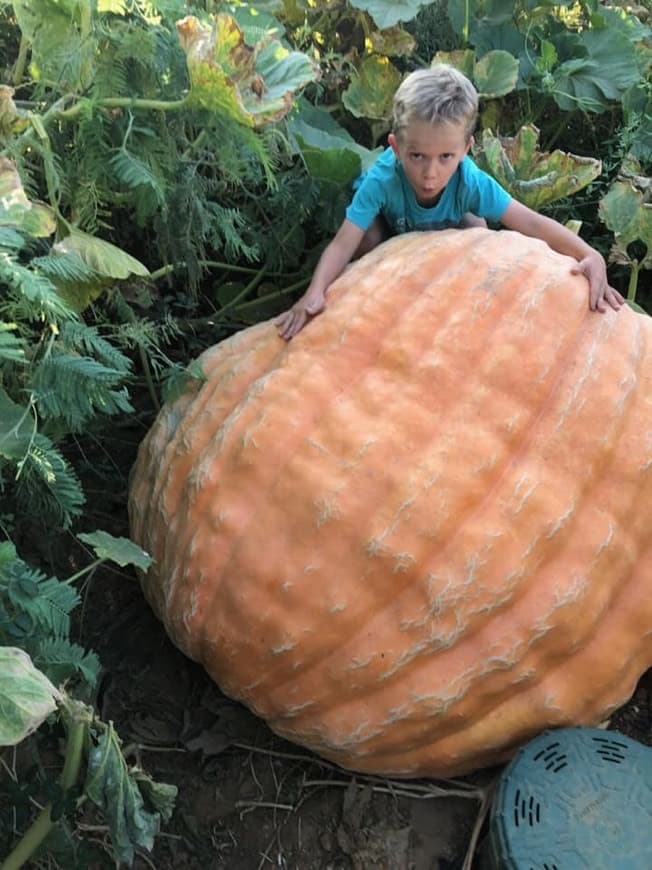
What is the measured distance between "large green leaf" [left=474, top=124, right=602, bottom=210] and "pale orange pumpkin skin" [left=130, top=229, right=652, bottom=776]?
52cm

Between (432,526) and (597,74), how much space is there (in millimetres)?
1748

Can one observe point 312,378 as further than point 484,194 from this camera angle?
No

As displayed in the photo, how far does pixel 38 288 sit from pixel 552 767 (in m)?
1.03

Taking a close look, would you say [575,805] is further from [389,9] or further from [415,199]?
[389,9]

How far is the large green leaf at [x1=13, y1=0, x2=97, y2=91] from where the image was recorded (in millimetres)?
1293

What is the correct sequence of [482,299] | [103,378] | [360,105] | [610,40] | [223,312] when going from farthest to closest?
1. [610,40]
2. [360,105]
3. [223,312]
4. [482,299]
5. [103,378]

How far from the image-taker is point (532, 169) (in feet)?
6.69

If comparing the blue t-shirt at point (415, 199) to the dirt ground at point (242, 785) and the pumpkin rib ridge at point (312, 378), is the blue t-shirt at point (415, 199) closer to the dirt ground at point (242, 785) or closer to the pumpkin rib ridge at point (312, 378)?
the pumpkin rib ridge at point (312, 378)

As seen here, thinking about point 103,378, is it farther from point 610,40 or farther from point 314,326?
point 610,40

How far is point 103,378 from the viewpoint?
1.23 metres

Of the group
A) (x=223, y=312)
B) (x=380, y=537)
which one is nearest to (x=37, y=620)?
(x=380, y=537)

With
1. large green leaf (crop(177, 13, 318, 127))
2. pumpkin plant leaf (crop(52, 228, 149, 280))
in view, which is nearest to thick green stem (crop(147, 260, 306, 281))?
pumpkin plant leaf (crop(52, 228, 149, 280))

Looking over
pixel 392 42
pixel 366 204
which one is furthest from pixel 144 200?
pixel 392 42

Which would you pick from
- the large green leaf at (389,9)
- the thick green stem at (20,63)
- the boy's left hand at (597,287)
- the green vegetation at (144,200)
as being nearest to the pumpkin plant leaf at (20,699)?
the green vegetation at (144,200)
